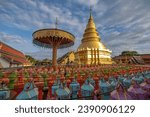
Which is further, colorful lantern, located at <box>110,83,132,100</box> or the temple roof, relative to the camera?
the temple roof

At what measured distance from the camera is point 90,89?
4.84 m

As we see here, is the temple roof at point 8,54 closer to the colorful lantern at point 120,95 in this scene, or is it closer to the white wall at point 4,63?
the white wall at point 4,63

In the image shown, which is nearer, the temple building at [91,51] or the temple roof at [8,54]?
the temple roof at [8,54]

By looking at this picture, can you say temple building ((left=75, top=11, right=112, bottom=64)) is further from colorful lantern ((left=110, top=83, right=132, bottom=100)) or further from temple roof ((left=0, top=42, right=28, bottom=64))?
colorful lantern ((left=110, top=83, right=132, bottom=100))

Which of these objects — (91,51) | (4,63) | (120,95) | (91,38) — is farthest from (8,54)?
(120,95)

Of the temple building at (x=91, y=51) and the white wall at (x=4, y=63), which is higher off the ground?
the temple building at (x=91, y=51)

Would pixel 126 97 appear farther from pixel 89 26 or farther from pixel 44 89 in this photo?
pixel 89 26

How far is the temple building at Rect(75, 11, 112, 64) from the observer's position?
24.8 metres

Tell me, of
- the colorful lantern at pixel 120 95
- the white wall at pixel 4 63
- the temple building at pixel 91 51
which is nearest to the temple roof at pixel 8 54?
the white wall at pixel 4 63

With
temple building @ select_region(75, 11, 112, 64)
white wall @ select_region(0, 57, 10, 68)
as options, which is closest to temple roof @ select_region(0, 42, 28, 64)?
white wall @ select_region(0, 57, 10, 68)

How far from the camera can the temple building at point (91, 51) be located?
24781mm

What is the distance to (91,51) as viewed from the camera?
992 inches

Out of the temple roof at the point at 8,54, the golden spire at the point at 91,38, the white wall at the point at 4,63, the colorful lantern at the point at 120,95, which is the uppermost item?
the golden spire at the point at 91,38

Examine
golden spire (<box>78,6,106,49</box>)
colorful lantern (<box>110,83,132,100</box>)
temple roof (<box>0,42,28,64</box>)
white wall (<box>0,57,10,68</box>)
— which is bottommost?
colorful lantern (<box>110,83,132,100</box>)
